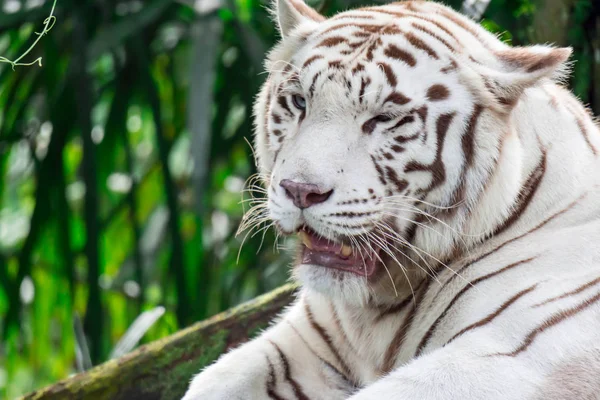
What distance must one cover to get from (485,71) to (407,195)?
27 cm

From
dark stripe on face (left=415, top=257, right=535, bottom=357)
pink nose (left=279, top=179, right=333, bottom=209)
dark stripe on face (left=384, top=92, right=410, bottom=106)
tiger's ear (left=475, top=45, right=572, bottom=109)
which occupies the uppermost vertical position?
dark stripe on face (left=384, top=92, right=410, bottom=106)

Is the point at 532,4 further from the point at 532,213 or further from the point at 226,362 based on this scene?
the point at 226,362

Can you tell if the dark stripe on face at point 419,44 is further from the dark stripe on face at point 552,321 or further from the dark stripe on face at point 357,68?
the dark stripe on face at point 552,321

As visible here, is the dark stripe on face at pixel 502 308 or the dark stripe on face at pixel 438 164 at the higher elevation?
the dark stripe on face at pixel 438 164

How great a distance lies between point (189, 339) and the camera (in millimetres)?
2199

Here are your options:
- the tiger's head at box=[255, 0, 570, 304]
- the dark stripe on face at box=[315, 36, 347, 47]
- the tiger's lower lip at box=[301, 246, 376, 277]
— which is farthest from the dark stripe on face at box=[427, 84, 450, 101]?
the tiger's lower lip at box=[301, 246, 376, 277]

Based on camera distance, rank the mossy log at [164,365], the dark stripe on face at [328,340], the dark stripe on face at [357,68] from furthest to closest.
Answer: the mossy log at [164,365]
the dark stripe on face at [328,340]
the dark stripe on face at [357,68]

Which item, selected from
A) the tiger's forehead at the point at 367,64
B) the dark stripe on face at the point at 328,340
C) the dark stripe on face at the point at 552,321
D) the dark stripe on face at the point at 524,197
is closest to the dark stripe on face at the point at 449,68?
the tiger's forehead at the point at 367,64

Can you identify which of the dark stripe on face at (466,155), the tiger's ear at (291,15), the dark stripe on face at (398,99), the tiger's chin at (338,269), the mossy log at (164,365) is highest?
the tiger's ear at (291,15)

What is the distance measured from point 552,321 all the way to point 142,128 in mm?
3281

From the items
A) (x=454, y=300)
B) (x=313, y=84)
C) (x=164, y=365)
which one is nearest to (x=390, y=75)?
(x=313, y=84)

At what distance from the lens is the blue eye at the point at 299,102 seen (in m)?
1.69

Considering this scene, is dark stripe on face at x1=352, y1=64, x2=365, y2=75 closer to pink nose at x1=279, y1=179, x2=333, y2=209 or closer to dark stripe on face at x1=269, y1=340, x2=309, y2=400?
pink nose at x1=279, y1=179, x2=333, y2=209

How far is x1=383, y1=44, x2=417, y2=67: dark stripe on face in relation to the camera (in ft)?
5.32
